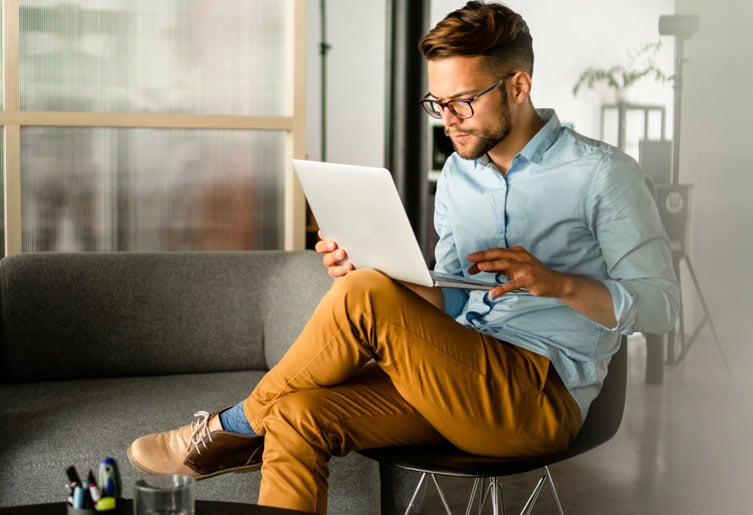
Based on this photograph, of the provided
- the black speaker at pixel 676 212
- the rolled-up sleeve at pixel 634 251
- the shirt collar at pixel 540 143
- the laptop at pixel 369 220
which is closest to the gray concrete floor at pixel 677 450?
the black speaker at pixel 676 212

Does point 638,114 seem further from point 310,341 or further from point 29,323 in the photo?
point 29,323

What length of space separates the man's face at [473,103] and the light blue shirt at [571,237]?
0.08 meters

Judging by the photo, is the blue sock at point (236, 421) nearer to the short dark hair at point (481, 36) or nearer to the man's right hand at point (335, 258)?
the man's right hand at point (335, 258)

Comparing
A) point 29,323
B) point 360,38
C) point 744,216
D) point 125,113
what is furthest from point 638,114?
point 360,38

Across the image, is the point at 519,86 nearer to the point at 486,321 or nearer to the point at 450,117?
the point at 450,117

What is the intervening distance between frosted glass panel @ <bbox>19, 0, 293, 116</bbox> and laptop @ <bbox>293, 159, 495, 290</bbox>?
116 cm

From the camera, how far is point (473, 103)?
1.89m

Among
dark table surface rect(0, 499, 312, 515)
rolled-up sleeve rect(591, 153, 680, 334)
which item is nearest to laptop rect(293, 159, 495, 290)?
rolled-up sleeve rect(591, 153, 680, 334)

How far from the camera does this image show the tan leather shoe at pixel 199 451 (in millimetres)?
1856

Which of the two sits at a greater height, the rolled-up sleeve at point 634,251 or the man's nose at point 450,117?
the man's nose at point 450,117

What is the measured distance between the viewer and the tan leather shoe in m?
1.86

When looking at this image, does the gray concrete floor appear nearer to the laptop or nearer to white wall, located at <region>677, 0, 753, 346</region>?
white wall, located at <region>677, 0, 753, 346</region>

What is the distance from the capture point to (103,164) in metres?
2.92

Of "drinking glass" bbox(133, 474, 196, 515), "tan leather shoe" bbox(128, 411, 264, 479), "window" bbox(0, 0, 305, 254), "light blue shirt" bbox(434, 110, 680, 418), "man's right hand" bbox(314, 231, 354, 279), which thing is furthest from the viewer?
"window" bbox(0, 0, 305, 254)
